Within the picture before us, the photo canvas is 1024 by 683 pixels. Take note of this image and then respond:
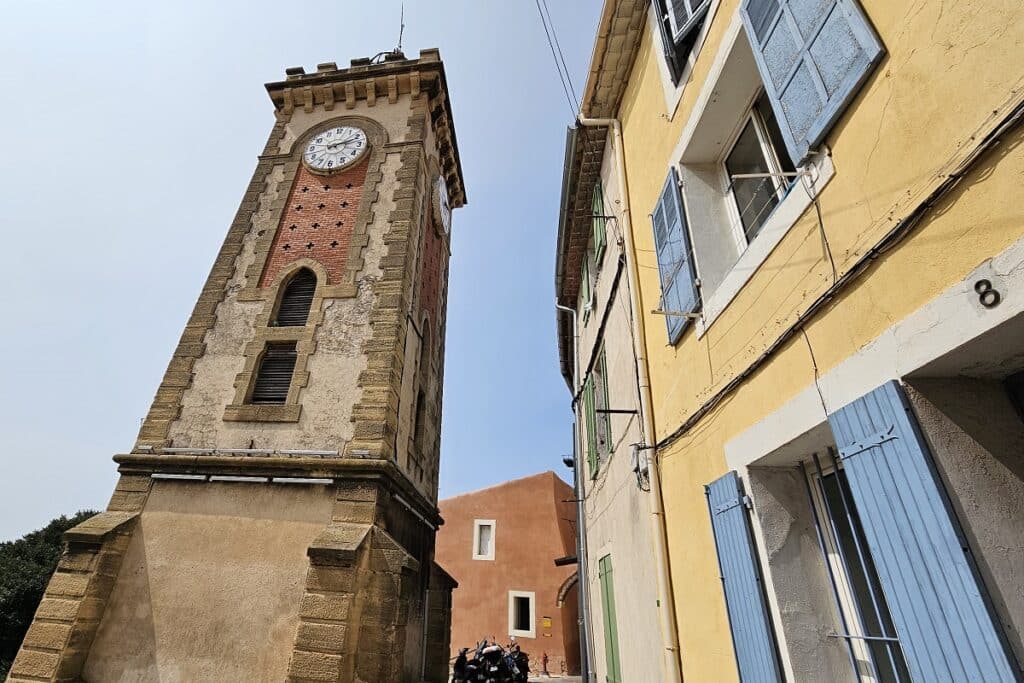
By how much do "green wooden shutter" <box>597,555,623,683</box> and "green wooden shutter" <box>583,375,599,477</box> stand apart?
5.16 ft

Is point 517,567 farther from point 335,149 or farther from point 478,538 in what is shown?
point 335,149

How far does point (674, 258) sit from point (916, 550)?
2767mm

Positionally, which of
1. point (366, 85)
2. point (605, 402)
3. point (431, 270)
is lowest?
point (605, 402)

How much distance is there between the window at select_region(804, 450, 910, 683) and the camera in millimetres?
2354

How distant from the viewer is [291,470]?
301 inches

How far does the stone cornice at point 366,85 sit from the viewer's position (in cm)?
1329

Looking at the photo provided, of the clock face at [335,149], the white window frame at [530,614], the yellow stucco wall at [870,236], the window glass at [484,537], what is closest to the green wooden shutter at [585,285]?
the yellow stucco wall at [870,236]

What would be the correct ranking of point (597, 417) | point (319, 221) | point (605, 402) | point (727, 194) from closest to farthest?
1. point (727, 194)
2. point (605, 402)
3. point (597, 417)
4. point (319, 221)

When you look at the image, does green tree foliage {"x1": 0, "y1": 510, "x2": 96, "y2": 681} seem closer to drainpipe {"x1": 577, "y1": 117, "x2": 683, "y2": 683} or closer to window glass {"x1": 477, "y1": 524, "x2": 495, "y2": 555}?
window glass {"x1": 477, "y1": 524, "x2": 495, "y2": 555}

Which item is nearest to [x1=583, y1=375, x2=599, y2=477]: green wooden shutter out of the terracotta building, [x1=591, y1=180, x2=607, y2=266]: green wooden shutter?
[x1=591, y1=180, x2=607, y2=266]: green wooden shutter

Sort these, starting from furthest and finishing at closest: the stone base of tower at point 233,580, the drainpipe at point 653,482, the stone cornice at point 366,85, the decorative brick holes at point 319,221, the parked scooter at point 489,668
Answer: the stone cornice at point 366,85
the parked scooter at point 489,668
the decorative brick holes at point 319,221
the stone base of tower at point 233,580
the drainpipe at point 653,482

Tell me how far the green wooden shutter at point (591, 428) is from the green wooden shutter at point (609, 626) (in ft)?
5.16

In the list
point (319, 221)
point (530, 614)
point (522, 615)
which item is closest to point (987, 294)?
point (319, 221)

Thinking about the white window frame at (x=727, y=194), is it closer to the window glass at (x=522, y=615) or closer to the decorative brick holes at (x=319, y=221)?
the decorative brick holes at (x=319, y=221)
